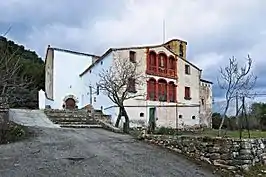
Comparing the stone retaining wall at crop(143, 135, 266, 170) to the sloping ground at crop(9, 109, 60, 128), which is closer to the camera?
the stone retaining wall at crop(143, 135, 266, 170)

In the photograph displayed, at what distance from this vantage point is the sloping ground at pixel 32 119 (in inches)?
771

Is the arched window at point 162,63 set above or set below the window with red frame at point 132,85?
above

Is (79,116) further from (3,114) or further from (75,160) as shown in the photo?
(75,160)

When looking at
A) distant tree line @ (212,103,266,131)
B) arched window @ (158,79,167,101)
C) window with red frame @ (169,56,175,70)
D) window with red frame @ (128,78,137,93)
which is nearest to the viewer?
distant tree line @ (212,103,266,131)

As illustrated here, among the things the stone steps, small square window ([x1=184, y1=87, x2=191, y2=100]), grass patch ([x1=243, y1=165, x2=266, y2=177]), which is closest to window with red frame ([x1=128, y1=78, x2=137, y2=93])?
the stone steps

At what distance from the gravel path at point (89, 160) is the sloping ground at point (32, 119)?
517 cm

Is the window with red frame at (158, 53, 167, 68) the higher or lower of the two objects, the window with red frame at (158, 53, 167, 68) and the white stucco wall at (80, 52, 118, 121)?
the higher

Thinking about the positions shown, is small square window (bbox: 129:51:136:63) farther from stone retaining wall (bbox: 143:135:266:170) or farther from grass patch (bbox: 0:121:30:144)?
stone retaining wall (bbox: 143:135:266:170)

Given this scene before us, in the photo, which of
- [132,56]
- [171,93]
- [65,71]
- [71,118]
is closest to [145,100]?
[171,93]

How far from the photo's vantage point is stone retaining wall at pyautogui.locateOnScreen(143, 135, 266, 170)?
12125mm

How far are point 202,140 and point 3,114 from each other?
8939 mm

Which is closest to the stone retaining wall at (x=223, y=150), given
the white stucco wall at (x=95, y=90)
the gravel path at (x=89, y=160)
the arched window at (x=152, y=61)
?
the gravel path at (x=89, y=160)

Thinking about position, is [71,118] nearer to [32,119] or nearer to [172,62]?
[32,119]

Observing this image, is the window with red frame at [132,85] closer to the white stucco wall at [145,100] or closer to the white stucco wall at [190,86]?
the white stucco wall at [145,100]
